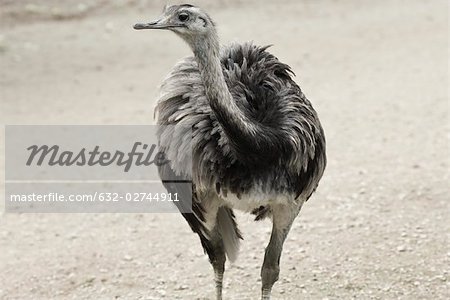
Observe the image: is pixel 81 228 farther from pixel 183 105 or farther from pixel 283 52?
pixel 283 52

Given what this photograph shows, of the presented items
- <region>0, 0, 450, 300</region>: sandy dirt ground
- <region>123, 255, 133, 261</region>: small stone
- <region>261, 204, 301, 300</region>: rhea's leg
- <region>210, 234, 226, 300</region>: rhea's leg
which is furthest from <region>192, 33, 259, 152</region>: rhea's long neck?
<region>123, 255, 133, 261</region>: small stone

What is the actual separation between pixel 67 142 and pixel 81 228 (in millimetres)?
1593

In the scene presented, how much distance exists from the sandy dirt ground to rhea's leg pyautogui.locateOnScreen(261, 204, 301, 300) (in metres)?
0.51

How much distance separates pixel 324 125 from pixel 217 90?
13.2 feet

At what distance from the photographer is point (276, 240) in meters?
4.09

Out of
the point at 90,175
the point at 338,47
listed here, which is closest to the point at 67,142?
the point at 90,175

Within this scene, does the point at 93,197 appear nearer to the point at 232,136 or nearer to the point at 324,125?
the point at 324,125

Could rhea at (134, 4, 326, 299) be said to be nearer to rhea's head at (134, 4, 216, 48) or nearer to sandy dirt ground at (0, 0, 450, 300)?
rhea's head at (134, 4, 216, 48)

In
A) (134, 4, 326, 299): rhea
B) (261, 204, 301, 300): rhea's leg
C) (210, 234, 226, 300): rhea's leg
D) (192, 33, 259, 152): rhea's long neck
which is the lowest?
(210, 234, 226, 300): rhea's leg

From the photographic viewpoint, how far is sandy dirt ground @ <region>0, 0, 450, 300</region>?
483cm

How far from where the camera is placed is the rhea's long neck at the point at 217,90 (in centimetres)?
339

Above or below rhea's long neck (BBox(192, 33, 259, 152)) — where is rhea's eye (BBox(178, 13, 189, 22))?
above

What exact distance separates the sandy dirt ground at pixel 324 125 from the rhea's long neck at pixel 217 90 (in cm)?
153

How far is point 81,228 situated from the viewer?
5539 mm
